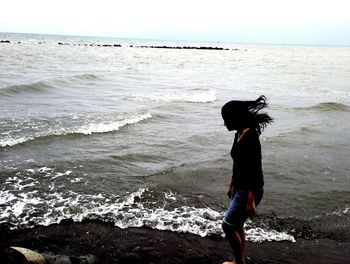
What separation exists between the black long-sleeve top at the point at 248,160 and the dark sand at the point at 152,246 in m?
1.61

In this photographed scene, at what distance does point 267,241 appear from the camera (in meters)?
5.80

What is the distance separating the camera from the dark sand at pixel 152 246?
5203 mm

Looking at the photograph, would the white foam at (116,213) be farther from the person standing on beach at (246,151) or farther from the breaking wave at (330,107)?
the breaking wave at (330,107)

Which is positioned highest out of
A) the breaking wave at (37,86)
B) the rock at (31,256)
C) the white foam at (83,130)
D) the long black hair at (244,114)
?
the long black hair at (244,114)

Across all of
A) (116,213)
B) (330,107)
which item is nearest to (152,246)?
(116,213)

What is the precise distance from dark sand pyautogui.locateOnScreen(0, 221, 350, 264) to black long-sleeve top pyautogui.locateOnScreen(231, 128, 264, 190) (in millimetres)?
1613

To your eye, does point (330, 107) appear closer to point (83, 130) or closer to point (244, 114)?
point (83, 130)

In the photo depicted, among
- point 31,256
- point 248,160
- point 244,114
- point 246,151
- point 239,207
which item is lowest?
point 31,256

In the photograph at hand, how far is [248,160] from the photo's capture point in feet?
13.6

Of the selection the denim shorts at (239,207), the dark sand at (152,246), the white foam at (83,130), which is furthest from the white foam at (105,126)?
the denim shorts at (239,207)

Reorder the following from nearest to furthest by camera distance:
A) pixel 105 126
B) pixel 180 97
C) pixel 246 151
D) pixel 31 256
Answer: pixel 246 151 < pixel 31 256 < pixel 105 126 < pixel 180 97

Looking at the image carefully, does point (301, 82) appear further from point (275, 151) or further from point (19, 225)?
point (19, 225)

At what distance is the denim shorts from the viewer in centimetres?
430

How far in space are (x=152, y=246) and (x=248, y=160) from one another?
90.7 inches
